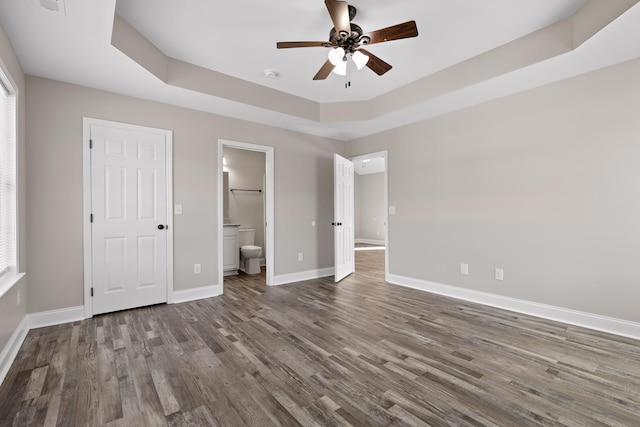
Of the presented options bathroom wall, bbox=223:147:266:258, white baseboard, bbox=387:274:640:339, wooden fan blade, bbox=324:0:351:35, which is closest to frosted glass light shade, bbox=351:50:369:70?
wooden fan blade, bbox=324:0:351:35

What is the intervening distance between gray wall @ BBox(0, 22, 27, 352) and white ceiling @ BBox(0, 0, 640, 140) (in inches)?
5.3

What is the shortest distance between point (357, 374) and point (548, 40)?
3342mm

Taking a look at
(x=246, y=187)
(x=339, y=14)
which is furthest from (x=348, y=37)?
(x=246, y=187)

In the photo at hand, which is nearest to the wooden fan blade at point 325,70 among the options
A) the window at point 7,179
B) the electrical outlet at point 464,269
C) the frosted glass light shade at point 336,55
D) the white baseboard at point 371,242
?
the frosted glass light shade at point 336,55

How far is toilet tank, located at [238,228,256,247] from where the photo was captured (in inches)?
241

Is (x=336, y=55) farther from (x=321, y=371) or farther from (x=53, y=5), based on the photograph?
(x=321, y=371)

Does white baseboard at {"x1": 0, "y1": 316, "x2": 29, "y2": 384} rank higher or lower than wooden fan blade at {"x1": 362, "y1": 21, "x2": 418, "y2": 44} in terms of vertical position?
lower

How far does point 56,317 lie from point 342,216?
3.90 meters

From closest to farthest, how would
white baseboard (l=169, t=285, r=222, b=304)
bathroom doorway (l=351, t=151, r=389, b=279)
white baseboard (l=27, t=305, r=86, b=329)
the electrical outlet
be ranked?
white baseboard (l=27, t=305, r=86, b=329), white baseboard (l=169, t=285, r=222, b=304), the electrical outlet, bathroom doorway (l=351, t=151, r=389, b=279)

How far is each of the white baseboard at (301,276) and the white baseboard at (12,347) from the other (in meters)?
2.80

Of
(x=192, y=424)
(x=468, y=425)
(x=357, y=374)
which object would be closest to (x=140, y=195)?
(x=192, y=424)

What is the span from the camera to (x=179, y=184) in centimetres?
392

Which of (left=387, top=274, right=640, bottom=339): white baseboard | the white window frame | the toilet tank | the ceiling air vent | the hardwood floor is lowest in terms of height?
the hardwood floor

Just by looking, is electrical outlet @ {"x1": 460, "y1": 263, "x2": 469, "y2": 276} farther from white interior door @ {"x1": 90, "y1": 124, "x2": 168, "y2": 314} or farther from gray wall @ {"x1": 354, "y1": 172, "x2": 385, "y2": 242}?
gray wall @ {"x1": 354, "y1": 172, "x2": 385, "y2": 242}
